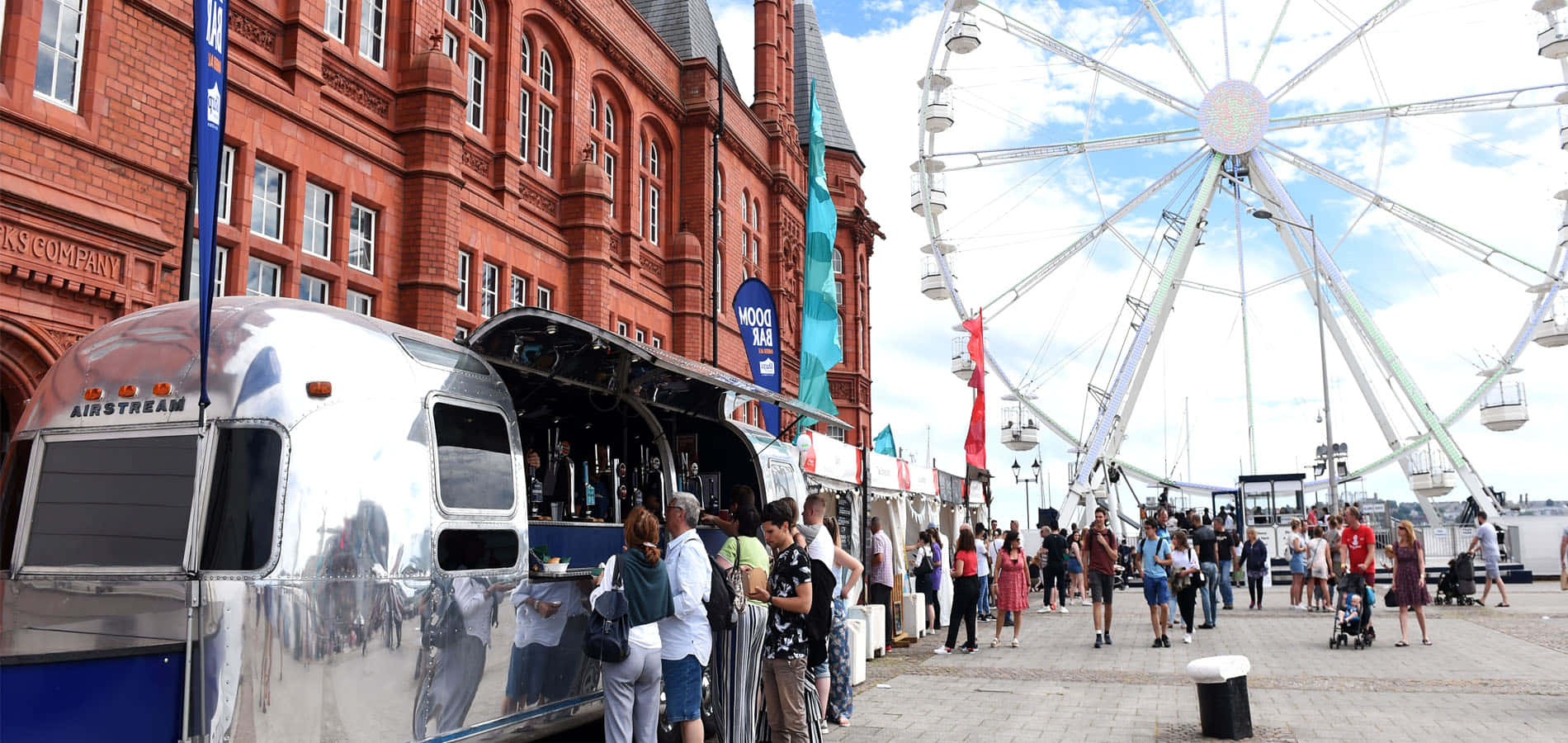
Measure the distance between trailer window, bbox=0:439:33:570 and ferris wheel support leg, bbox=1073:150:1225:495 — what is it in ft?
107

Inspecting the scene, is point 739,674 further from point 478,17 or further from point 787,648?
point 478,17

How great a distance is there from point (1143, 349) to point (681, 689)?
103 ft

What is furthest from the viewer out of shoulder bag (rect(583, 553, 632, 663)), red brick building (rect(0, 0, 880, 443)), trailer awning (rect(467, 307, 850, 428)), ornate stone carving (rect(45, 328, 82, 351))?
red brick building (rect(0, 0, 880, 443))

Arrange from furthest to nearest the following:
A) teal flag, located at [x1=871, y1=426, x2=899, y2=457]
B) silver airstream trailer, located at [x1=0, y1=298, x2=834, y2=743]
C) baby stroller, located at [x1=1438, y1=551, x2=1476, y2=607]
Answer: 1. teal flag, located at [x1=871, y1=426, x2=899, y2=457]
2. baby stroller, located at [x1=1438, y1=551, x2=1476, y2=607]
3. silver airstream trailer, located at [x1=0, y1=298, x2=834, y2=743]

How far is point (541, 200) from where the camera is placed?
2186 cm

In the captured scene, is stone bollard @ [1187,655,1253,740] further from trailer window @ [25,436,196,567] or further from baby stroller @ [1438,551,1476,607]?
baby stroller @ [1438,551,1476,607]

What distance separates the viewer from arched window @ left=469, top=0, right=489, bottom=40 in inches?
789

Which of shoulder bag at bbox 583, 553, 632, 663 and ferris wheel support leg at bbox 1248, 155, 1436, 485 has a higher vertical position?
ferris wheel support leg at bbox 1248, 155, 1436, 485

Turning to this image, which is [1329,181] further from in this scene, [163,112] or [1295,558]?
[163,112]

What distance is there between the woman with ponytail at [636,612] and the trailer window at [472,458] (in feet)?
3.13

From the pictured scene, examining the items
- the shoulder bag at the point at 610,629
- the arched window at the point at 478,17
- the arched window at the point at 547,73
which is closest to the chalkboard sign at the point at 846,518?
the shoulder bag at the point at 610,629

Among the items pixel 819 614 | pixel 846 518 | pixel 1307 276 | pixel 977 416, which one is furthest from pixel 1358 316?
pixel 819 614

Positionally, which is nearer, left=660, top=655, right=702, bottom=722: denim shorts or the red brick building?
left=660, top=655, right=702, bottom=722: denim shorts

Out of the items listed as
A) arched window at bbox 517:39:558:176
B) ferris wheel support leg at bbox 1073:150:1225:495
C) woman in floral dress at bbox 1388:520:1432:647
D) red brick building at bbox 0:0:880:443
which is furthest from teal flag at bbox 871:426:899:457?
woman in floral dress at bbox 1388:520:1432:647
